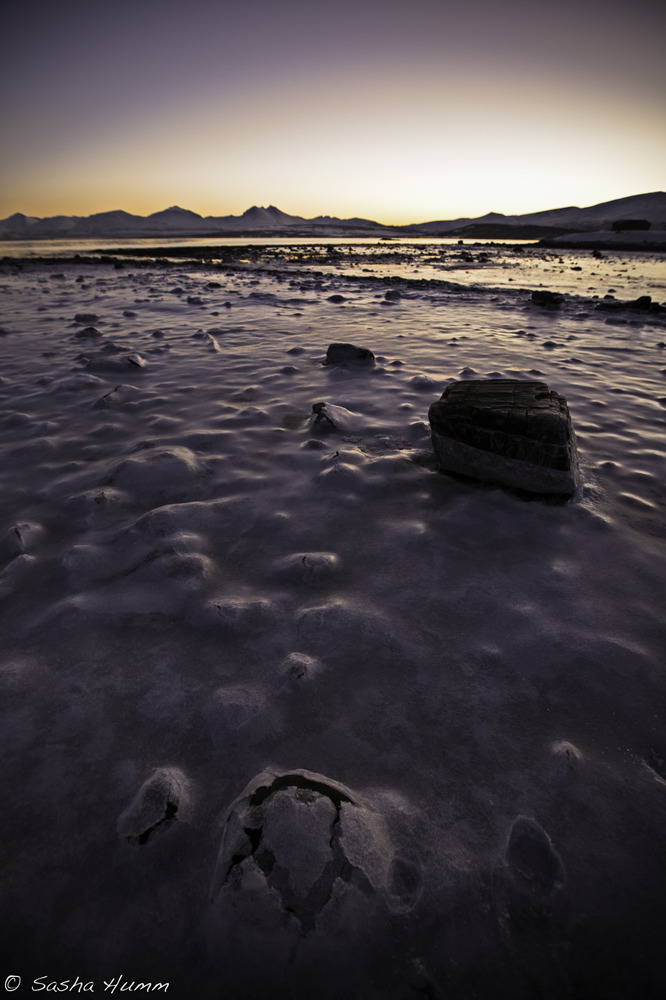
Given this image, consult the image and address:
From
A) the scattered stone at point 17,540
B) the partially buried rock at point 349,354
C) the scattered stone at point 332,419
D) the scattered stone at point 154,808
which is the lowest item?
the scattered stone at point 154,808

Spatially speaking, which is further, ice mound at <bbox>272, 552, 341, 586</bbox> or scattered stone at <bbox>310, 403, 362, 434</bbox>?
scattered stone at <bbox>310, 403, 362, 434</bbox>

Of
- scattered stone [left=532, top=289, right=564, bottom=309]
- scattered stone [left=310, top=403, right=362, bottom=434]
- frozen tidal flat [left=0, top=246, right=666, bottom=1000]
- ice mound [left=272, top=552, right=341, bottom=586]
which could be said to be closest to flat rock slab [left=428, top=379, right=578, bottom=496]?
frozen tidal flat [left=0, top=246, right=666, bottom=1000]

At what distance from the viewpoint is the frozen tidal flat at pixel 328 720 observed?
96 cm

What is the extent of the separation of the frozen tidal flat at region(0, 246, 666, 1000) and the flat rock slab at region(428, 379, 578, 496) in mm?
174

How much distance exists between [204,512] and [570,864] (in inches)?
78.8

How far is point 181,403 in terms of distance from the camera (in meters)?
3.96

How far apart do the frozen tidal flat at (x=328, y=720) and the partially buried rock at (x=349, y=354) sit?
202 centimetres

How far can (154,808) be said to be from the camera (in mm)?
1163

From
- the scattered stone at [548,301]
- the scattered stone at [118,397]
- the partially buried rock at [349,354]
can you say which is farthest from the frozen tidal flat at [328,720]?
the scattered stone at [548,301]

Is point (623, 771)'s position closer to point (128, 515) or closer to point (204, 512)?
point (204, 512)

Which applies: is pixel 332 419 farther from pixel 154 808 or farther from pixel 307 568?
pixel 154 808

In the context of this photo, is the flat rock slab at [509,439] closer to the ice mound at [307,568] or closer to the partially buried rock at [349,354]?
the ice mound at [307,568]

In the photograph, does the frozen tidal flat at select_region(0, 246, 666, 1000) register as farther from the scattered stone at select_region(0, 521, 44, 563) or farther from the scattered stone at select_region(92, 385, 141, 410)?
the scattered stone at select_region(92, 385, 141, 410)

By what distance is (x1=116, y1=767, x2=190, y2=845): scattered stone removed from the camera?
113 cm
